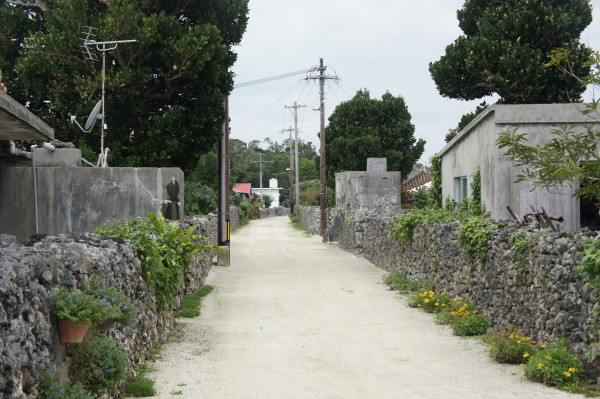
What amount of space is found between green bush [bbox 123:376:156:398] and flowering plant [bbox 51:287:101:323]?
1.81m

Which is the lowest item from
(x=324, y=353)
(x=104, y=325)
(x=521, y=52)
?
(x=324, y=353)

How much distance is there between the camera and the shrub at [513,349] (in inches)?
326

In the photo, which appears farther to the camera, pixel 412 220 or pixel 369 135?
pixel 369 135

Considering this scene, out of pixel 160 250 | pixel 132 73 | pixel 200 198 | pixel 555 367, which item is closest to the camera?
pixel 555 367

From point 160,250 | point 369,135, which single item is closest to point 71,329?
point 160,250

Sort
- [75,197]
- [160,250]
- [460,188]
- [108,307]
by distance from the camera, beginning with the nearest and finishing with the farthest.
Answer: [108,307] < [160,250] < [75,197] < [460,188]

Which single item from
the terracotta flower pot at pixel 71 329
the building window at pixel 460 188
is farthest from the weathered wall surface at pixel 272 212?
the terracotta flower pot at pixel 71 329

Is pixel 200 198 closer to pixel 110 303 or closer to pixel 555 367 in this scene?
pixel 555 367

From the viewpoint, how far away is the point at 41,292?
193 inches

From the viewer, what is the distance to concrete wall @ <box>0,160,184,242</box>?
12219mm

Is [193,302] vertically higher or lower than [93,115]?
lower

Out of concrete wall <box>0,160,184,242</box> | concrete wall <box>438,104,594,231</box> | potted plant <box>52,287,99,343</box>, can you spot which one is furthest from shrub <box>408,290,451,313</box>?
potted plant <box>52,287,99,343</box>

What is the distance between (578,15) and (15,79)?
827 inches

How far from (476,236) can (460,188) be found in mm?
8090
